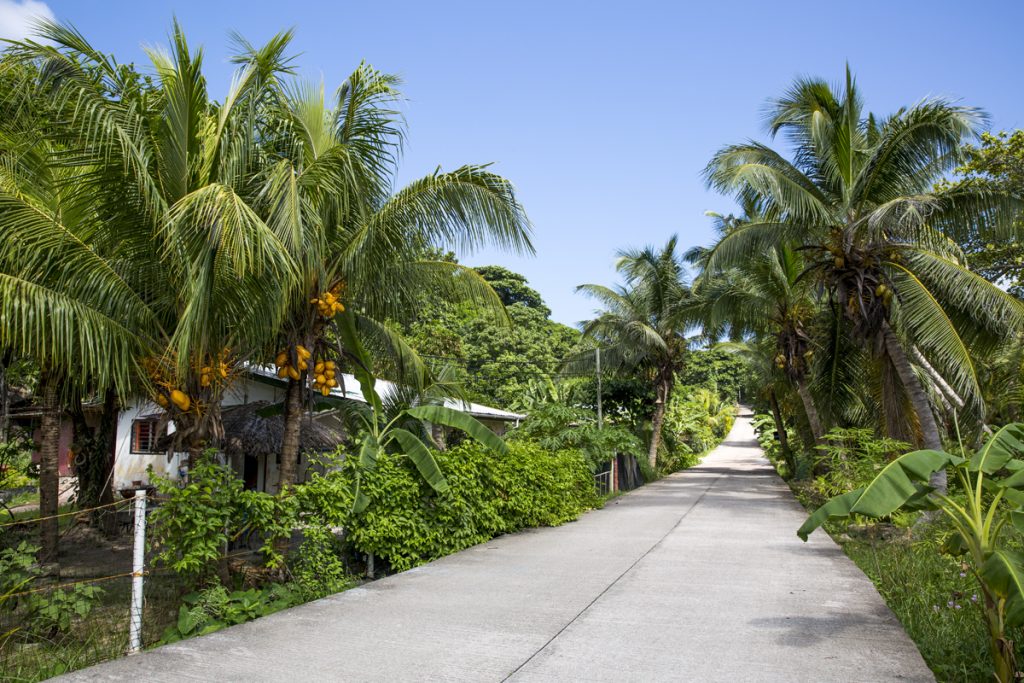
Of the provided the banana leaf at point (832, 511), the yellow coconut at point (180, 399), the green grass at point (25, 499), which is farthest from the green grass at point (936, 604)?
the green grass at point (25, 499)

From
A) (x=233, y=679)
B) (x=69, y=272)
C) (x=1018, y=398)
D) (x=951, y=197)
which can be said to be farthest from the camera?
(x=1018, y=398)

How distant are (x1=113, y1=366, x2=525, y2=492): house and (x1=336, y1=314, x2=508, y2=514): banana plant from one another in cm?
100

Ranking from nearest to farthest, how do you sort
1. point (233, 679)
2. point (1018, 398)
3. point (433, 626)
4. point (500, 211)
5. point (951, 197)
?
point (233, 679), point (433, 626), point (500, 211), point (951, 197), point (1018, 398)

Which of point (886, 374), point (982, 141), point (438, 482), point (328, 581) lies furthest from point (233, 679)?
point (982, 141)

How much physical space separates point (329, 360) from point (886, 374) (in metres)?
10.3

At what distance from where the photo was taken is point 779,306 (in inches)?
821

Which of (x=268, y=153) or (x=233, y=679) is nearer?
(x=233, y=679)

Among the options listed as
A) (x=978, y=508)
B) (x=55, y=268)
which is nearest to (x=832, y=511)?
(x=978, y=508)

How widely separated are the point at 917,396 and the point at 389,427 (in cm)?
873

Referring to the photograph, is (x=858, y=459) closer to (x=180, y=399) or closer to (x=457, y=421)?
(x=457, y=421)

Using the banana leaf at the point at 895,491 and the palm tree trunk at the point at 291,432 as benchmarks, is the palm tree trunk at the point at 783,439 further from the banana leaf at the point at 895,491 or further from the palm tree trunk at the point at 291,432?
the banana leaf at the point at 895,491

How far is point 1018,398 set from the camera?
46.3 ft

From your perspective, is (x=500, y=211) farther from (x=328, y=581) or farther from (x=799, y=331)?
(x=799, y=331)

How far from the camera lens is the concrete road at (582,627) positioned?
16.5 feet
